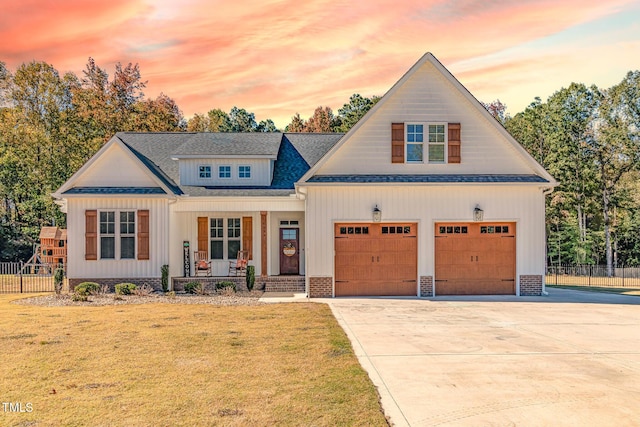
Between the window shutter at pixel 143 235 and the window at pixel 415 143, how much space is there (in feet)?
31.2

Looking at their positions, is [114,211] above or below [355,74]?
below

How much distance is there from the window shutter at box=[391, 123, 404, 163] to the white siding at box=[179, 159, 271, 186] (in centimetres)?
581

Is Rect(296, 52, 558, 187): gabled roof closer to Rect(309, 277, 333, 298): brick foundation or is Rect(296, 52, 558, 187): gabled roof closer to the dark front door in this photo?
Rect(309, 277, 333, 298): brick foundation

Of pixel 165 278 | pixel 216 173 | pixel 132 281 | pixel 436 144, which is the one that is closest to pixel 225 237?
pixel 216 173

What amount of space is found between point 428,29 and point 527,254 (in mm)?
8220

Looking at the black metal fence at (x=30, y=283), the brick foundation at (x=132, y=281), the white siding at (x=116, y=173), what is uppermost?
the white siding at (x=116, y=173)

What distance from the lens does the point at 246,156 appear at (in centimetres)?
2175

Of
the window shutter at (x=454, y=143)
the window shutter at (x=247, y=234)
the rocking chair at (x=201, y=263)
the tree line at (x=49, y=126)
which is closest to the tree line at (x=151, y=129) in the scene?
the tree line at (x=49, y=126)

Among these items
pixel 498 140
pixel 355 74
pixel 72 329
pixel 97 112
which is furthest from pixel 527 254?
pixel 97 112

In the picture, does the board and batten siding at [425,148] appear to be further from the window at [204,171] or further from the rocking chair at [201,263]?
the window at [204,171]

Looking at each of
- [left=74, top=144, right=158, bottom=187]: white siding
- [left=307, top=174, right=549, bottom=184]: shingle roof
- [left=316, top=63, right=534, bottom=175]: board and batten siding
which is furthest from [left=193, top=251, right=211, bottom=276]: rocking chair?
[left=316, top=63, right=534, bottom=175]: board and batten siding

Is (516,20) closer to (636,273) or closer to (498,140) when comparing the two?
(498,140)

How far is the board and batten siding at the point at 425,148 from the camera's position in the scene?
18.3m

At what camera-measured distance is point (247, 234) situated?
21.2 meters
